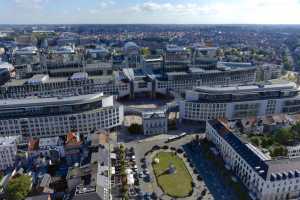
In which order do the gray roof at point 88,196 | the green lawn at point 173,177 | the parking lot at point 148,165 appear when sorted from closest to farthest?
the gray roof at point 88,196, the parking lot at point 148,165, the green lawn at point 173,177

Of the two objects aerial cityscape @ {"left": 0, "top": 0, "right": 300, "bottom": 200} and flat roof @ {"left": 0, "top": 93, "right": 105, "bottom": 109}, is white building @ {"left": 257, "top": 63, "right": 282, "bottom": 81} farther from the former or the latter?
flat roof @ {"left": 0, "top": 93, "right": 105, "bottom": 109}

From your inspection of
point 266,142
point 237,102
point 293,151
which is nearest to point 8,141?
point 266,142

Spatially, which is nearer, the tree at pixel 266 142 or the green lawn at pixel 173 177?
the green lawn at pixel 173 177

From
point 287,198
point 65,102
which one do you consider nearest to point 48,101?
point 65,102

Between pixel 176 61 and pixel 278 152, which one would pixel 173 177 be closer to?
pixel 278 152

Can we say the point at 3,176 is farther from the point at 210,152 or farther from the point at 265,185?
the point at 265,185

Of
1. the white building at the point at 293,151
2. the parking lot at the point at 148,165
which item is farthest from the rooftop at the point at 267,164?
the white building at the point at 293,151

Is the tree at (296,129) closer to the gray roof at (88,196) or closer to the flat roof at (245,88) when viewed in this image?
the flat roof at (245,88)

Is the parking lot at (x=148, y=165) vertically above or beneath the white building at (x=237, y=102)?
beneath
